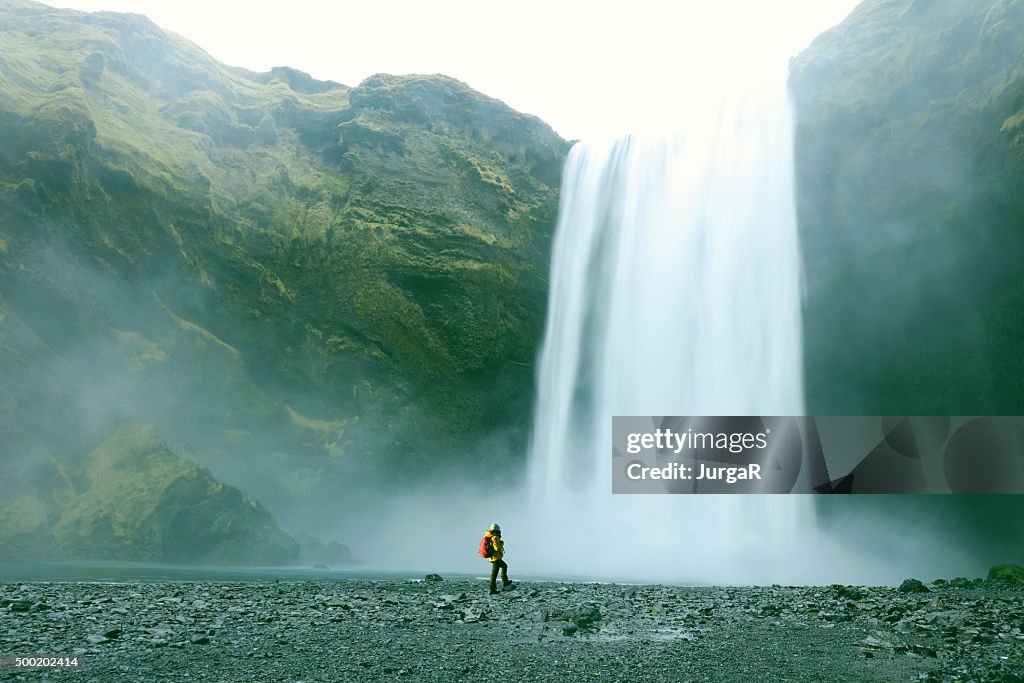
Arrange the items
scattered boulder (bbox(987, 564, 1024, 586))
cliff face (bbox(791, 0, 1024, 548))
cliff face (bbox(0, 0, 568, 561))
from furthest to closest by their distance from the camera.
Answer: cliff face (bbox(0, 0, 568, 561)) → cliff face (bbox(791, 0, 1024, 548)) → scattered boulder (bbox(987, 564, 1024, 586))

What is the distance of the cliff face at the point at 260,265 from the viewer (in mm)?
31922

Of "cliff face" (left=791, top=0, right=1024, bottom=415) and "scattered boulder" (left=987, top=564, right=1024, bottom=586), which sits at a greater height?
"cliff face" (left=791, top=0, right=1024, bottom=415)

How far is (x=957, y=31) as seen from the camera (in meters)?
29.3

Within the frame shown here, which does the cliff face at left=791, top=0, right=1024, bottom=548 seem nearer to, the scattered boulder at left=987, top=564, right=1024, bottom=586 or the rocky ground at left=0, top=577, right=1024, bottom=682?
the scattered boulder at left=987, top=564, right=1024, bottom=586

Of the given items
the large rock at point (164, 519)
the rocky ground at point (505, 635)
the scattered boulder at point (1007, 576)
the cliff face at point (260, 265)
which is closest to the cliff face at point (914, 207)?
the scattered boulder at point (1007, 576)

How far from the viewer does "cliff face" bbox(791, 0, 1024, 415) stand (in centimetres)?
2842

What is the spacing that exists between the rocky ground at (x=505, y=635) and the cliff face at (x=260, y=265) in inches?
788

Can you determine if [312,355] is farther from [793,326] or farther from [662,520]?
[793,326]

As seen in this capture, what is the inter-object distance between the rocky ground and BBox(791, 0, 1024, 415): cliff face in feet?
63.1

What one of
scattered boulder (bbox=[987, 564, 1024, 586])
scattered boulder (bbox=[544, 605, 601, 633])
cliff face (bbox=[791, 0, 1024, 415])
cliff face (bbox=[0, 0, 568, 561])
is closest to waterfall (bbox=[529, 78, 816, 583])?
cliff face (bbox=[791, 0, 1024, 415])

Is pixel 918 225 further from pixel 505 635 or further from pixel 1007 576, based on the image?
pixel 505 635

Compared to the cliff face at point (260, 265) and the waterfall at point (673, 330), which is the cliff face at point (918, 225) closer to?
the waterfall at point (673, 330)

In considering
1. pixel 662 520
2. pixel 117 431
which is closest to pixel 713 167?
pixel 662 520

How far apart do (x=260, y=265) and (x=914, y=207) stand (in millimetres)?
30002
